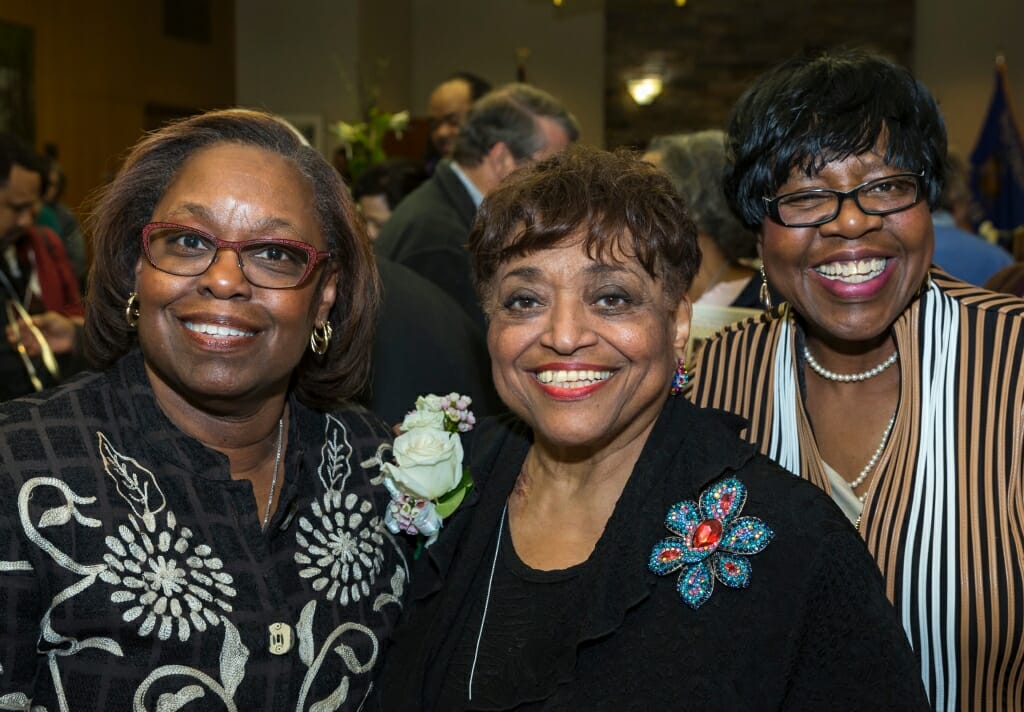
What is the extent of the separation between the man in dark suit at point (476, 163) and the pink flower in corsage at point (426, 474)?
183 cm

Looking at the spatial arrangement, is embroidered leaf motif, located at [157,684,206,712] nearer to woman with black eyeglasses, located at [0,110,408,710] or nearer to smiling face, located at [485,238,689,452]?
woman with black eyeglasses, located at [0,110,408,710]

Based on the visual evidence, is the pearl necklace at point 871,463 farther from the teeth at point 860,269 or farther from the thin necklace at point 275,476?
the thin necklace at point 275,476

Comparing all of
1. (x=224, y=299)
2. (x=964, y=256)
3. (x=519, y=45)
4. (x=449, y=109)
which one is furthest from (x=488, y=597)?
(x=519, y=45)

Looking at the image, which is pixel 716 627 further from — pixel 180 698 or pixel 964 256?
pixel 964 256

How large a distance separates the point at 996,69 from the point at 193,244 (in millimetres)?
11359

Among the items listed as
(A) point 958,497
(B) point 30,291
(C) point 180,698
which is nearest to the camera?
(C) point 180,698

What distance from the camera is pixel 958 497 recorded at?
6.26 ft

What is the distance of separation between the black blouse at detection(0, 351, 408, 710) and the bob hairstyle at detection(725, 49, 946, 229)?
3.42 feet

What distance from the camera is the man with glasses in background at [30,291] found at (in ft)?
12.8

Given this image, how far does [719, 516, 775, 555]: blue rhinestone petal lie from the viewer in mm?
1640

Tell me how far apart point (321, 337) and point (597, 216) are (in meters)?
0.66

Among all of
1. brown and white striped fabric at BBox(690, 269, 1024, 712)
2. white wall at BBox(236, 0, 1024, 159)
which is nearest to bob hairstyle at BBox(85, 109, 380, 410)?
brown and white striped fabric at BBox(690, 269, 1024, 712)

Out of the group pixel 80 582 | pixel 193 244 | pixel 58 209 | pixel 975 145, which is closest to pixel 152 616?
pixel 80 582

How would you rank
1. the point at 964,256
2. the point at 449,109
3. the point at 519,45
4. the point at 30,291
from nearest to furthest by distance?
the point at 30,291 < the point at 964,256 < the point at 449,109 < the point at 519,45
